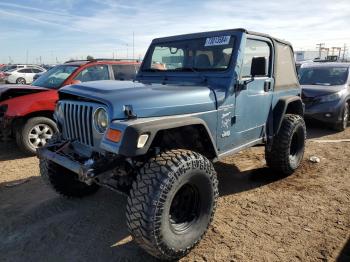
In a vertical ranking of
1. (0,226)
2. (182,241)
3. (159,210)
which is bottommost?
(0,226)

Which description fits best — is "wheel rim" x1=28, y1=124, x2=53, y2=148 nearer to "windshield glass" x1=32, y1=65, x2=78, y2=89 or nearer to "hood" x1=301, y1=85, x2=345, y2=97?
"windshield glass" x1=32, y1=65, x2=78, y2=89

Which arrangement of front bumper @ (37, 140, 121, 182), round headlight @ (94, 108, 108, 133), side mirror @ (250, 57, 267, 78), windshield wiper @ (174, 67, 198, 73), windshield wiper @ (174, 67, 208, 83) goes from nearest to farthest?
front bumper @ (37, 140, 121, 182)
round headlight @ (94, 108, 108, 133)
side mirror @ (250, 57, 267, 78)
windshield wiper @ (174, 67, 208, 83)
windshield wiper @ (174, 67, 198, 73)

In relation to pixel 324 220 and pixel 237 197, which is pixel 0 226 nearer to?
pixel 237 197

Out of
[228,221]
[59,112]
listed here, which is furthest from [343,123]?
[59,112]

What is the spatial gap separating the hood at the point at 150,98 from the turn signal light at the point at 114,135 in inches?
6.0

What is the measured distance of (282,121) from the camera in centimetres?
471

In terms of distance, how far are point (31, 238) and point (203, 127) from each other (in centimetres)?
197

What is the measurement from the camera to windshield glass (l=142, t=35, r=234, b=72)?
3.82 meters

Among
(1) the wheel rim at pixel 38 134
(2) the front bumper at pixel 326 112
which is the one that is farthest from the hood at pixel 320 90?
(1) the wheel rim at pixel 38 134

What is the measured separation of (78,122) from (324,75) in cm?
780

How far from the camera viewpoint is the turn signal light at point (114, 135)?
2.59 metres

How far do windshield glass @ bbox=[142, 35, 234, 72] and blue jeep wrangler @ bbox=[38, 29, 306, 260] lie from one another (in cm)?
1

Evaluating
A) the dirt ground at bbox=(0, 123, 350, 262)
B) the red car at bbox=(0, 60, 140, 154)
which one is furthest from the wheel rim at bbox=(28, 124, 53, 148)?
the dirt ground at bbox=(0, 123, 350, 262)

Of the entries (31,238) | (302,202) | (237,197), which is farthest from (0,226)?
(302,202)
